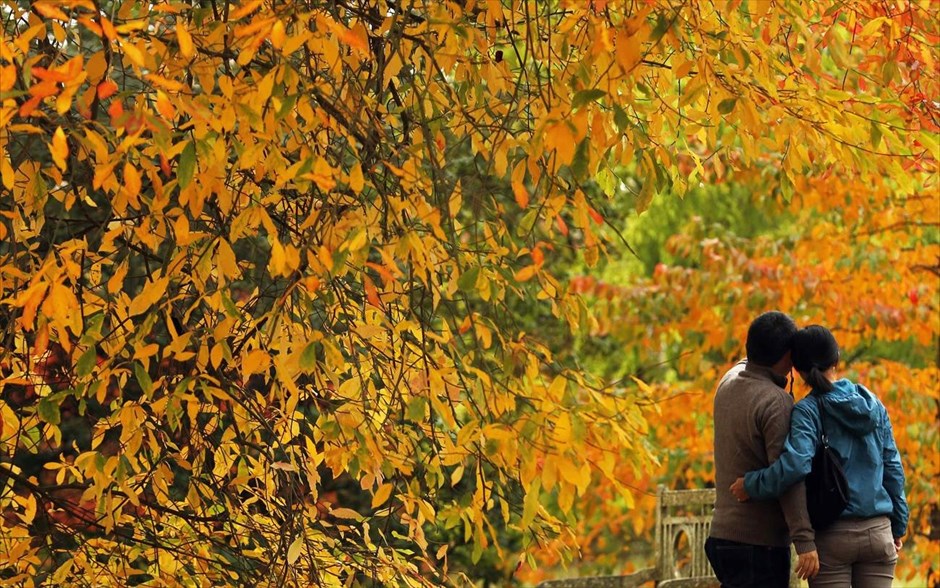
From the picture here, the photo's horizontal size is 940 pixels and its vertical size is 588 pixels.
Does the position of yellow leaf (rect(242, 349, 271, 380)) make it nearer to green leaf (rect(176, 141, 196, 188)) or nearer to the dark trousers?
green leaf (rect(176, 141, 196, 188))

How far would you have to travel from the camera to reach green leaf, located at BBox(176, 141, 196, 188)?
2.74 metres

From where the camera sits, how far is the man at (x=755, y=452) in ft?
15.2

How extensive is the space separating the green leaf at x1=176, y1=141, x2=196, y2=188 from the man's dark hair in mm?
2485

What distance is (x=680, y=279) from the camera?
943cm

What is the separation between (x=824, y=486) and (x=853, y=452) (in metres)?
0.19

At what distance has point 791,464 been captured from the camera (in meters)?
4.45

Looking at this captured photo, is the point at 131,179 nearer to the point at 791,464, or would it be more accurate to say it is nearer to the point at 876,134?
the point at 876,134

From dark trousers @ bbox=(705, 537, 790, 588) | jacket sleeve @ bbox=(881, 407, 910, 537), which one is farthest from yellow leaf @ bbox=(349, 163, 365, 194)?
jacket sleeve @ bbox=(881, 407, 910, 537)

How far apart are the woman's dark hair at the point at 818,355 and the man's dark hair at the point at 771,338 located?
6 centimetres

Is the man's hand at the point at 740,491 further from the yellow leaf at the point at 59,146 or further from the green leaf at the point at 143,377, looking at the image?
the yellow leaf at the point at 59,146

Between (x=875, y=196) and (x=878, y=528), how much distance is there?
4619 millimetres

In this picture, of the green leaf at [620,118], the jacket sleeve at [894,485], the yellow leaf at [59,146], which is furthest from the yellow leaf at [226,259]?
the jacket sleeve at [894,485]

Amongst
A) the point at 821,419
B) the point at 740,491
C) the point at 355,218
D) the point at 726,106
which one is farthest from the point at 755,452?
the point at 355,218

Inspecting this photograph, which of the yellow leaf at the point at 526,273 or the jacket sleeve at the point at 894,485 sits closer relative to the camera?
the yellow leaf at the point at 526,273
